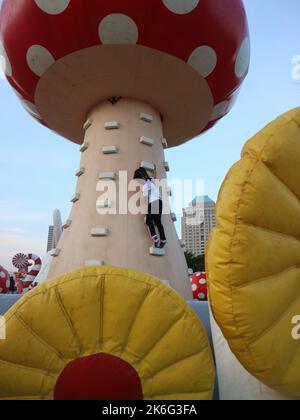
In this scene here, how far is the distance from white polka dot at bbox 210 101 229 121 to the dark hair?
1.28 meters

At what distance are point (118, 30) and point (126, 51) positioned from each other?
0.22 m

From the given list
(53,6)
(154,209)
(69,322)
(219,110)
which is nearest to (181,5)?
(53,6)

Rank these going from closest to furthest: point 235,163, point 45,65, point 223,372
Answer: point 235,163, point 223,372, point 45,65

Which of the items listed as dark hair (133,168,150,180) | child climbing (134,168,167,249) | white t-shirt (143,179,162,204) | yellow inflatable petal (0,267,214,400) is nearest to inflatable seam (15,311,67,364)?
yellow inflatable petal (0,267,214,400)

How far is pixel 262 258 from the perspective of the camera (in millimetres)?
1399

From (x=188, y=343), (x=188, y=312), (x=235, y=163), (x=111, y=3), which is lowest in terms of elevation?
(x=188, y=343)

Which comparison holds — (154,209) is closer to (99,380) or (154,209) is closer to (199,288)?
(199,288)

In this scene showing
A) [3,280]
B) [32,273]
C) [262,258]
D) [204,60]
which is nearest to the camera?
[262,258]

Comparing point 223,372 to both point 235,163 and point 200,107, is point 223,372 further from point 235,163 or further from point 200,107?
point 200,107

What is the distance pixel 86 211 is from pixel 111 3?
1946mm

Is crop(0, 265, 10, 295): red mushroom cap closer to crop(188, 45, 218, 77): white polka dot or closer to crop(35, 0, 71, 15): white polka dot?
crop(35, 0, 71, 15): white polka dot

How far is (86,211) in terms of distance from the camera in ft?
12.8

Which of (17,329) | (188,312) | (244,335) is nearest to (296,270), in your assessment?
(244,335)

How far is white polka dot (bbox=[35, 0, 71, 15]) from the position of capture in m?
3.45
